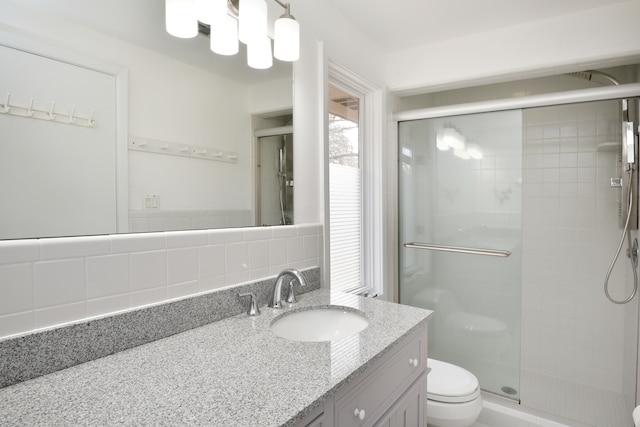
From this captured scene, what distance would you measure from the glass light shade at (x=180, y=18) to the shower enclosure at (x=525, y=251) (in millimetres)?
1693

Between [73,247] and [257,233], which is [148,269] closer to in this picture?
[73,247]

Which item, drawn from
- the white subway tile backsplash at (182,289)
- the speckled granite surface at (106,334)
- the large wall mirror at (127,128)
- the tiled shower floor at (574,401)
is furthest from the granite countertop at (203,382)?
the tiled shower floor at (574,401)

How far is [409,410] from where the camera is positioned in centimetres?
127

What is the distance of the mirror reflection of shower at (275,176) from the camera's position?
5.09 feet

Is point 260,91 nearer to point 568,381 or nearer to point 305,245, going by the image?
point 305,245

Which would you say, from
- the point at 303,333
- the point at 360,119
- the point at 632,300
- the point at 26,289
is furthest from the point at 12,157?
the point at 632,300

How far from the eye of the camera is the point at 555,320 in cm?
274

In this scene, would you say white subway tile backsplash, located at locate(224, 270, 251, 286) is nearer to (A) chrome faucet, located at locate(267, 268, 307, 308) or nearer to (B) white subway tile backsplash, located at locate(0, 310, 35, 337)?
(A) chrome faucet, located at locate(267, 268, 307, 308)

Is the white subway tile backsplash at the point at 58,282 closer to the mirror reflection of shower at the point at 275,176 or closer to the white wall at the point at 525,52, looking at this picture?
the mirror reflection of shower at the point at 275,176

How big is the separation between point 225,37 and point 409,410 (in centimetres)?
149

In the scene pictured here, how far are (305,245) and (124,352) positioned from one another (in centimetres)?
91

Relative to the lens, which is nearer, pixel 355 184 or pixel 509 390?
pixel 509 390

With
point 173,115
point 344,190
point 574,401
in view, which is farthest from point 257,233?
point 574,401

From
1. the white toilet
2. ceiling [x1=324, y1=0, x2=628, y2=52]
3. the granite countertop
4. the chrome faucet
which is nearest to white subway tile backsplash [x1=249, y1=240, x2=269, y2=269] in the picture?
the chrome faucet
